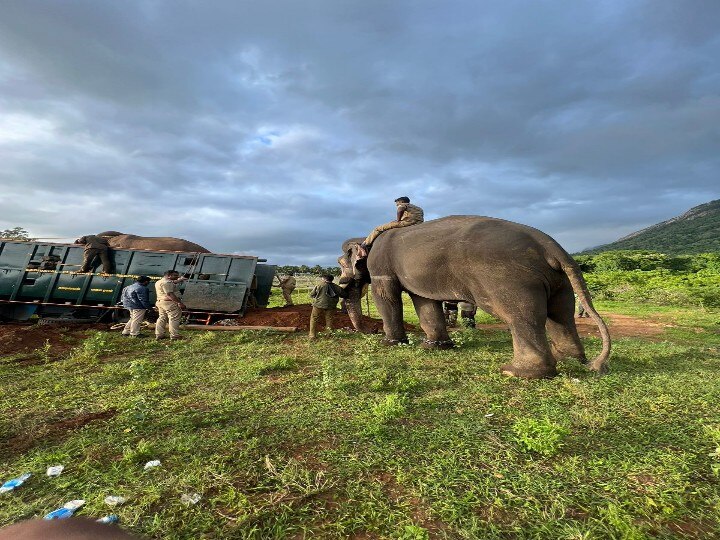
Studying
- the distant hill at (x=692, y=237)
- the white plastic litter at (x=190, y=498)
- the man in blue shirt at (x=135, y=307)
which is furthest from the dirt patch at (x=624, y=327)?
the distant hill at (x=692, y=237)

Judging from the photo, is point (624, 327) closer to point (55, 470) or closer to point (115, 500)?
point (115, 500)

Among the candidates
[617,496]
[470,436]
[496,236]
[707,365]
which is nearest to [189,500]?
[470,436]

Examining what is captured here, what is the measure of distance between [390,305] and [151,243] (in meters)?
10.4

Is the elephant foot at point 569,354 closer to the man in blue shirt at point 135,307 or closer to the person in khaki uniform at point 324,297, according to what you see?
the person in khaki uniform at point 324,297

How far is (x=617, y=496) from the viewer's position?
8.21ft

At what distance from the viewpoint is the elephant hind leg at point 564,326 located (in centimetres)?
623

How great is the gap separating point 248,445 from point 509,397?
9.99 ft

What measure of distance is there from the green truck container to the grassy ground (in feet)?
18.3

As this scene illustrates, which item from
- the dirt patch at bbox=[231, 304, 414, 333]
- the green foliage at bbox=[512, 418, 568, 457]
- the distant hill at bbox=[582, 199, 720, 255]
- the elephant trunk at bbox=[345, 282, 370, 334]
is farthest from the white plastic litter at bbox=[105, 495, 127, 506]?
the distant hill at bbox=[582, 199, 720, 255]

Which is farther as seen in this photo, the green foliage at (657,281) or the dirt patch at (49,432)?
the green foliage at (657,281)

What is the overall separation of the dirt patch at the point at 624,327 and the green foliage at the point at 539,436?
30.7 feet

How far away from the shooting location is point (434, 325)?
7.77m

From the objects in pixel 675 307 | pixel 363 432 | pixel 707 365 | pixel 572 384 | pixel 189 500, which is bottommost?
pixel 189 500

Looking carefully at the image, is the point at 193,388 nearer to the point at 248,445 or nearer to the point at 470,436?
the point at 248,445
